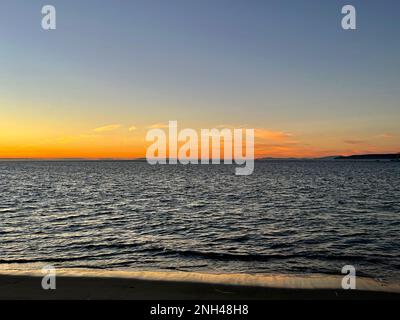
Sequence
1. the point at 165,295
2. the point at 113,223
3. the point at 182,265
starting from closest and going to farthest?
1. the point at 165,295
2. the point at 182,265
3. the point at 113,223

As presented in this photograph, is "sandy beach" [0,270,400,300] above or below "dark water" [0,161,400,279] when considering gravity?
above

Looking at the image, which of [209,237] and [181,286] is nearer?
[181,286]

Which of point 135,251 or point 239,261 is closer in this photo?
point 239,261

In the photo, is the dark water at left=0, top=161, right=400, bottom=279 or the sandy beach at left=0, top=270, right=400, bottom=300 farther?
the dark water at left=0, top=161, right=400, bottom=279

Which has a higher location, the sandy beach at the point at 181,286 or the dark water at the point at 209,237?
the sandy beach at the point at 181,286

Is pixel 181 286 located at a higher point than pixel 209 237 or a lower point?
higher

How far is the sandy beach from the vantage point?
12.8m

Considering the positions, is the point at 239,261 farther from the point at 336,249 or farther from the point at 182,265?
the point at 336,249

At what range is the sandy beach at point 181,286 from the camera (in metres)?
12.8

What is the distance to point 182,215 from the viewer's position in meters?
37.1

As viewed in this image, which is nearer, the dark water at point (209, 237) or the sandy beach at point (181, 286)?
the sandy beach at point (181, 286)

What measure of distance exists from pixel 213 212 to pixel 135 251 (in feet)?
58.4

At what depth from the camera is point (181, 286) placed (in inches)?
569

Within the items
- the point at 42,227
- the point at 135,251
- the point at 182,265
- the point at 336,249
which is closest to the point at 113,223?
the point at 42,227
